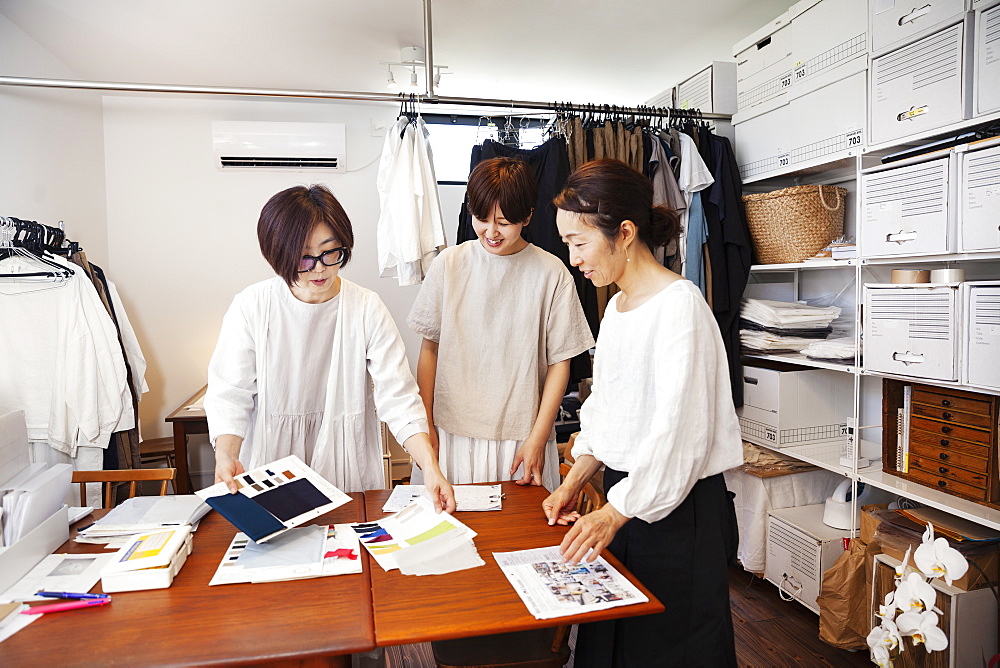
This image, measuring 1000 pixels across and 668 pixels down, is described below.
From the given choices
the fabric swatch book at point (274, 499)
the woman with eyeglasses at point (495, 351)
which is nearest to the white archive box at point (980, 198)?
the woman with eyeglasses at point (495, 351)

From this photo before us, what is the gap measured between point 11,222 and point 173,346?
63.2 inches

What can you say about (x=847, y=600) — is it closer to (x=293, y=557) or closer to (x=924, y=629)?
(x=924, y=629)

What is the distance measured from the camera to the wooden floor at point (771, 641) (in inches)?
94.4

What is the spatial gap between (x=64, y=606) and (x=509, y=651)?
0.95m

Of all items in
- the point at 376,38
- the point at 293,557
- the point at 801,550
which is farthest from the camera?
the point at 376,38

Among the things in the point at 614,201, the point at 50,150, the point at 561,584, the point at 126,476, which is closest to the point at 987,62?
the point at 614,201

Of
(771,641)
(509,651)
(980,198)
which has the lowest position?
(771,641)

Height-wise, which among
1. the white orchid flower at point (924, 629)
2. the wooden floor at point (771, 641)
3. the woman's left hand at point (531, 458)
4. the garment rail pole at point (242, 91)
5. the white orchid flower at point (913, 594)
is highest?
the garment rail pole at point (242, 91)

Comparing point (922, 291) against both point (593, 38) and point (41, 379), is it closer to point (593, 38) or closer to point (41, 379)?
point (593, 38)

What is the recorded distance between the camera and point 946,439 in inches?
85.7

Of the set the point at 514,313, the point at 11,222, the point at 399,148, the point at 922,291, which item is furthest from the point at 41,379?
the point at 922,291

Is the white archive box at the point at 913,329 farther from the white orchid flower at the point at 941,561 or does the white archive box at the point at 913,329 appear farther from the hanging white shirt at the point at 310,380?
the hanging white shirt at the point at 310,380

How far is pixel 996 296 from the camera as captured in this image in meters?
1.92

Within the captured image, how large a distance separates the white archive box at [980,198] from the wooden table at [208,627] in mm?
1998
